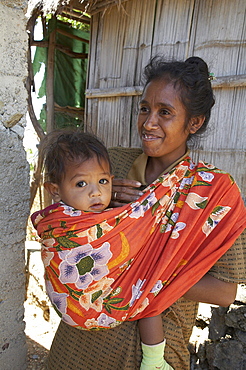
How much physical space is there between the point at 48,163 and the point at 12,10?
64 centimetres

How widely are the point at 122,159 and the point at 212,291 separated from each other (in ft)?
2.45

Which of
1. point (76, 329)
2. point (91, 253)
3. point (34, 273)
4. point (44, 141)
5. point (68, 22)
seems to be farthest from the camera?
point (68, 22)

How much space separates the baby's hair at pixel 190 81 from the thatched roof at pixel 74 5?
220 centimetres

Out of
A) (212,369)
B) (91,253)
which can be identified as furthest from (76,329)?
(212,369)

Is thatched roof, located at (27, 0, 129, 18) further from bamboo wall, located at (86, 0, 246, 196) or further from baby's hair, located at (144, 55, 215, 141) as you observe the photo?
baby's hair, located at (144, 55, 215, 141)

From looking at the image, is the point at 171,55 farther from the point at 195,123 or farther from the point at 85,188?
the point at 85,188

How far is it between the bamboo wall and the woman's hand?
1.56 meters

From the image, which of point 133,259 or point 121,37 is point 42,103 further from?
Result: point 133,259

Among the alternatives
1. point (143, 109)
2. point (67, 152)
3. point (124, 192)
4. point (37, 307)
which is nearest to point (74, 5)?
point (143, 109)

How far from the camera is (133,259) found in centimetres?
136

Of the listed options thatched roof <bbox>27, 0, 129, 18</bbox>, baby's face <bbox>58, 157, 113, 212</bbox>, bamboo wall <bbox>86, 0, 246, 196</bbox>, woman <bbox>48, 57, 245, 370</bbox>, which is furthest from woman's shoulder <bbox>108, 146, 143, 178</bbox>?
thatched roof <bbox>27, 0, 129, 18</bbox>

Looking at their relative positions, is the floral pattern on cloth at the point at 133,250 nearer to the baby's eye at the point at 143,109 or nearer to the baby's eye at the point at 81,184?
the baby's eye at the point at 81,184

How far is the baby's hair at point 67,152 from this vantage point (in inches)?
57.8

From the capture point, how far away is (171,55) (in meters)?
3.16
